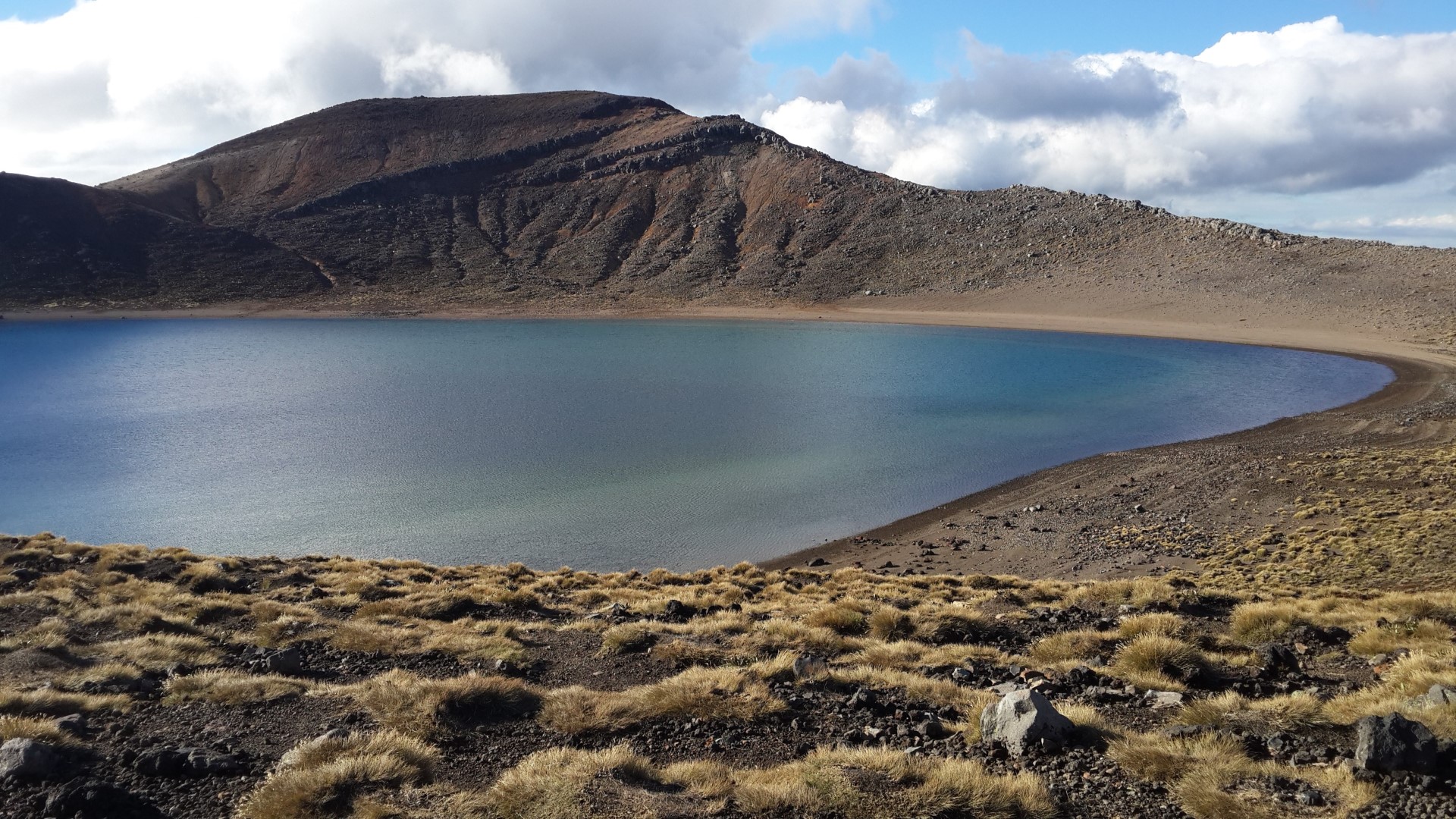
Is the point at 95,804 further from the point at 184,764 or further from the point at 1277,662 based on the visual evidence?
the point at 1277,662

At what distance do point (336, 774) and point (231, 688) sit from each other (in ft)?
9.64

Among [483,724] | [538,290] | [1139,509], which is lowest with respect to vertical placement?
[1139,509]

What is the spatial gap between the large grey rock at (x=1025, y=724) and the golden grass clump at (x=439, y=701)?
428 cm

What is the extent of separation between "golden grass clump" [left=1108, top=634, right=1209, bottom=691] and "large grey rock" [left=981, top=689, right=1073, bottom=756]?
2052 mm

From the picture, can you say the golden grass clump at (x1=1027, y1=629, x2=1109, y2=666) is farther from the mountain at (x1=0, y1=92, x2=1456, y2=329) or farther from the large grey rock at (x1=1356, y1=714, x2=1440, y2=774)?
the mountain at (x1=0, y1=92, x2=1456, y2=329)

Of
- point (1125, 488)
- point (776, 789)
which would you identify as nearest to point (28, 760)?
point (776, 789)

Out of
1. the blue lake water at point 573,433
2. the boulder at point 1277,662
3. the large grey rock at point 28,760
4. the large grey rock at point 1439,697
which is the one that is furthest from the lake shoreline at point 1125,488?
the large grey rock at point 28,760

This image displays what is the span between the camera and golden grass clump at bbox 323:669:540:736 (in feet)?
24.8

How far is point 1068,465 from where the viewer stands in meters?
27.5

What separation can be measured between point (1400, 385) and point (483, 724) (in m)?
50.4

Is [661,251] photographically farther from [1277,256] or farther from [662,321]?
[1277,256]

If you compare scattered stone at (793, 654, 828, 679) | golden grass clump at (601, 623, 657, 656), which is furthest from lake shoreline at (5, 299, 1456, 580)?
scattered stone at (793, 654, 828, 679)

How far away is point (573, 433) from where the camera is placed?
32906mm

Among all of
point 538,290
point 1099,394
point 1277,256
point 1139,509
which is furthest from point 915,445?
point 538,290
